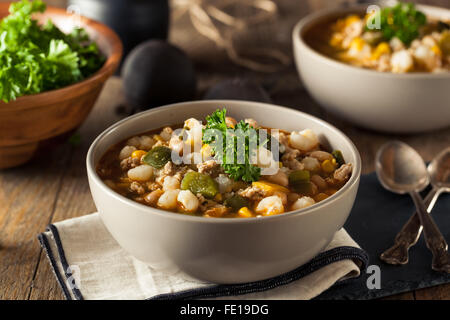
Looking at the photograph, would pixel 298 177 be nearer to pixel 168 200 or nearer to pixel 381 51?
pixel 168 200

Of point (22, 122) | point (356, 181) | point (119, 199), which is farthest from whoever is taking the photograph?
point (22, 122)

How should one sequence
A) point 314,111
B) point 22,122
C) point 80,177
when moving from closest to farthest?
point 22,122 → point 80,177 → point 314,111

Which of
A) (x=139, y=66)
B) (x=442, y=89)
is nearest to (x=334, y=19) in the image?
(x=442, y=89)

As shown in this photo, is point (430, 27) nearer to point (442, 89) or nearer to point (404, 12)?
point (404, 12)

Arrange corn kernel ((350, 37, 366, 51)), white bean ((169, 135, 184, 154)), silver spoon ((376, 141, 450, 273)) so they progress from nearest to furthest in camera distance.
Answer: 1. white bean ((169, 135, 184, 154))
2. silver spoon ((376, 141, 450, 273))
3. corn kernel ((350, 37, 366, 51))

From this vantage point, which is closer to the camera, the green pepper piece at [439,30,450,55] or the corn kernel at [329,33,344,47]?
the green pepper piece at [439,30,450,55]

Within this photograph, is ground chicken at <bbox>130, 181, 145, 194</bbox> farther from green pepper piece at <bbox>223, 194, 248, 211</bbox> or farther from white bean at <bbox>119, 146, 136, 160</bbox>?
green pepper piece at <bbox>223, 194, 248, 211</bbox>

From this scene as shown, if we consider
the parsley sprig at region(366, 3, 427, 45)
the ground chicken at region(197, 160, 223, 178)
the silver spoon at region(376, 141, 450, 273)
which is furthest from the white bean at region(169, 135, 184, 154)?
the parsley sprig at region(366, 3, 427, 45)
